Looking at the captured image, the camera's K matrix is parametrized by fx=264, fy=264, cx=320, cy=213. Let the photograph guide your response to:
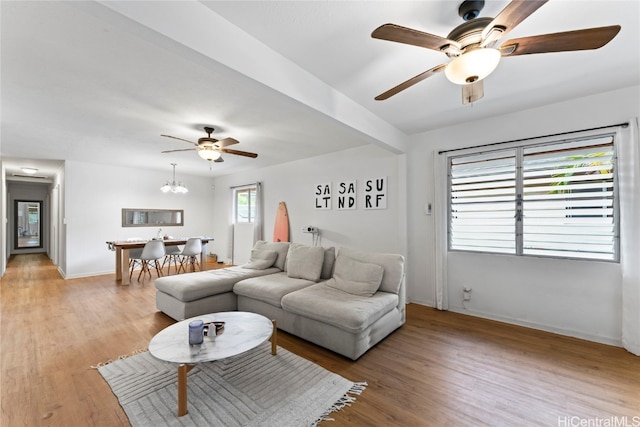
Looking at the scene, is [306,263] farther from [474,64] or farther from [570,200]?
[570,200]

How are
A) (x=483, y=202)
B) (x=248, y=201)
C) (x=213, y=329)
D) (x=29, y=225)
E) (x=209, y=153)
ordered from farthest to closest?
(x=29, y=225) → (x=248, y=201) → (x=209, y=153) → (x=483, y=202) → (x=213, y=329)

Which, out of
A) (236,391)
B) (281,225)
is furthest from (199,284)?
(281,225)

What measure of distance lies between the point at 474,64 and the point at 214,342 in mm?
2494

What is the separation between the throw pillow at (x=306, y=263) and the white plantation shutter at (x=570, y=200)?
95.0 inches

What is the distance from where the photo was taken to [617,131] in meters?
2.55

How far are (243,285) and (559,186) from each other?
3.73 meters

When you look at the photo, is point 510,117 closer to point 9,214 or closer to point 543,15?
point 543,15

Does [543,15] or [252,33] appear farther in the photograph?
[252,33]

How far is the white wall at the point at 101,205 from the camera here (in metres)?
5.41

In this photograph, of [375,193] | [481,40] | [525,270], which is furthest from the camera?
[375,193]

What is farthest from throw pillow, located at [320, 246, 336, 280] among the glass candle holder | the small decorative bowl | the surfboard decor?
the surfboard decor

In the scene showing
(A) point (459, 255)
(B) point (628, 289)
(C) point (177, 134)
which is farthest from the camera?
(C) point (177, 134)

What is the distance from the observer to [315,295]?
2.71 meters

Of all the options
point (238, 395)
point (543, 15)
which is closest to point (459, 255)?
point (543, 15)
